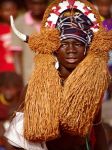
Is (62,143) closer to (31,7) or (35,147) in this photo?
(35,147)

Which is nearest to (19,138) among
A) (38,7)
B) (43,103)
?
(43,103)

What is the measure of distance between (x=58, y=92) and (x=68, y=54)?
0.33m

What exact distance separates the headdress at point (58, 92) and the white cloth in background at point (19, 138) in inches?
4.4

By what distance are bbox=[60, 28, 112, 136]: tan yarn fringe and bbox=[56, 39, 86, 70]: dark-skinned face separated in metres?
0.08

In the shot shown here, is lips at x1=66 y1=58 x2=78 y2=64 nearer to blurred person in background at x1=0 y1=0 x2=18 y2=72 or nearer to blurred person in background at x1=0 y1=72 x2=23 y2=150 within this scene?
blurred person in background at x1=0 y1=72 x2=23 y2=150

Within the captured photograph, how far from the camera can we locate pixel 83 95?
18.7ft

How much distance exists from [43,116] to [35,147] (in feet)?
1.06

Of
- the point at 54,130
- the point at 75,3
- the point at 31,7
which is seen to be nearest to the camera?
the point at 54,130

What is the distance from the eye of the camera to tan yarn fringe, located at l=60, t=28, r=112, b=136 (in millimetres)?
5668

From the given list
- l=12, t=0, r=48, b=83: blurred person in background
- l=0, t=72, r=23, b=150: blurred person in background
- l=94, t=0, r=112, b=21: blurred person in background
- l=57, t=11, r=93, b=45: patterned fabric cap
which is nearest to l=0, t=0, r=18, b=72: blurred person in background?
l=12, t=0, r=48, b=83: blurred person in background

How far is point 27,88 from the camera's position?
19.0 ft

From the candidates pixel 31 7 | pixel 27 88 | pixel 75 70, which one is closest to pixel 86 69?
pixel 75 70

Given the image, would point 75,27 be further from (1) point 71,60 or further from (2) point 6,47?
(2) point 6,47

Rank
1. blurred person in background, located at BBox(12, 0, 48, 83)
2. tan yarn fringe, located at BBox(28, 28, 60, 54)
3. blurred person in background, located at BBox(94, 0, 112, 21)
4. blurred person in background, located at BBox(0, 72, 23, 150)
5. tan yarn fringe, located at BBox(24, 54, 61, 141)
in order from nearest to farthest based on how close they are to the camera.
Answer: tan yarn fringe, located at BBox(24, 54, 61, 141)
tan yarn fringe, located at BBox(28, 28, 60, 54)
blurred person in background, located at BBox(0, 72, 23, 150)
blurred person in background, located at BBox(12, 0, 48, 83)
blurred person in background, located at BBox(94, 0, 112, 21)
